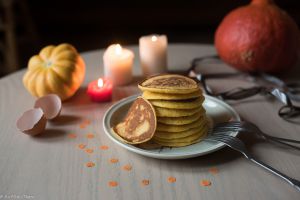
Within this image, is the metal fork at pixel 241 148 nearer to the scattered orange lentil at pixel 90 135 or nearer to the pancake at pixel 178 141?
the pancake at pixel 178 141

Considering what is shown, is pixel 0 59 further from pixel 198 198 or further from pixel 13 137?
pixel 198 198

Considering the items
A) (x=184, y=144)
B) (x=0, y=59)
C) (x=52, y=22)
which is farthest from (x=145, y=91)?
(x=52, y=22)

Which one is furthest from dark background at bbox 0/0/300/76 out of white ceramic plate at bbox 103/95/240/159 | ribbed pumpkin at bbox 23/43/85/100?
white ceramic plate at bbox 103/95/240/159

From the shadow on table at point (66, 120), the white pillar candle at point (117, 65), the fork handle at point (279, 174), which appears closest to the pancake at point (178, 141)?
the fork handle at point (279, 174)

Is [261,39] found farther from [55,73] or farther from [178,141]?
[55,73]

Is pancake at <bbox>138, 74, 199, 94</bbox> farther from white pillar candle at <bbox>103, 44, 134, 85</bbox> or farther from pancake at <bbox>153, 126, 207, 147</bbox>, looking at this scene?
white pillar candle at <bbox>103, 44, 134, 85</bbox>

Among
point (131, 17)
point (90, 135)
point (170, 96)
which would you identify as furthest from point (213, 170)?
point (131, 17)
